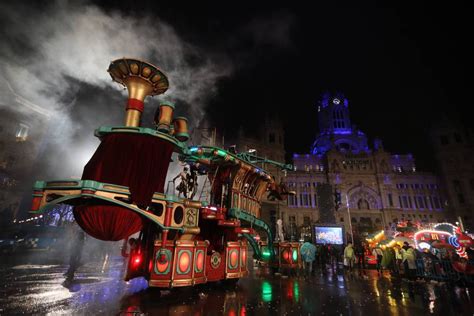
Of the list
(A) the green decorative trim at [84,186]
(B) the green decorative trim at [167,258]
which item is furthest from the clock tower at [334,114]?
(A) the green decorative trim at [84,186]

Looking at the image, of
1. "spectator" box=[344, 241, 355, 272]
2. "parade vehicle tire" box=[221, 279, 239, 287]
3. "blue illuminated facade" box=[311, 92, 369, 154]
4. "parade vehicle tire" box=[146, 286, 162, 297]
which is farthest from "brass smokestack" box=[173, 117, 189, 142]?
"blue illuminated facade" box=[311, 92, 369, 154]

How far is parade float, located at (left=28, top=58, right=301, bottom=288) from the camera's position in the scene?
6.12 metres

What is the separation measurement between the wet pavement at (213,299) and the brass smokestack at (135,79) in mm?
5991

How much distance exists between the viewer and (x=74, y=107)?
2352 cm

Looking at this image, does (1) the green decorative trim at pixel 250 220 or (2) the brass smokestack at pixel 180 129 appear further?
(1) the green decorative trim at pixel 250 220

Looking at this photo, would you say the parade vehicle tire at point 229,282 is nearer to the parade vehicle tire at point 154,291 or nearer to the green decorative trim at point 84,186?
the parade vehicle tire at point 154,291

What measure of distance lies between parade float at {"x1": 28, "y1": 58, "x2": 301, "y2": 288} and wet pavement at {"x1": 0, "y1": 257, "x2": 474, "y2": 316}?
82 centimetres

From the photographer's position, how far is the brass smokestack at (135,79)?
304 inches

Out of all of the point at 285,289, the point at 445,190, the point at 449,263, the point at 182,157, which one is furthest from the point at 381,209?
the point at 182,157

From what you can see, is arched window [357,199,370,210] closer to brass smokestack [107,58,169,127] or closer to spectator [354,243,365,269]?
spectator [354,243,365,269]

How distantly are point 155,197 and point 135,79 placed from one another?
4.50 m

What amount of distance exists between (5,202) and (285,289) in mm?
42355

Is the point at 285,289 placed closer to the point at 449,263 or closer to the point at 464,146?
the point at 449,263

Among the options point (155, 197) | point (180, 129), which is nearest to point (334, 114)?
point (180, 129)
